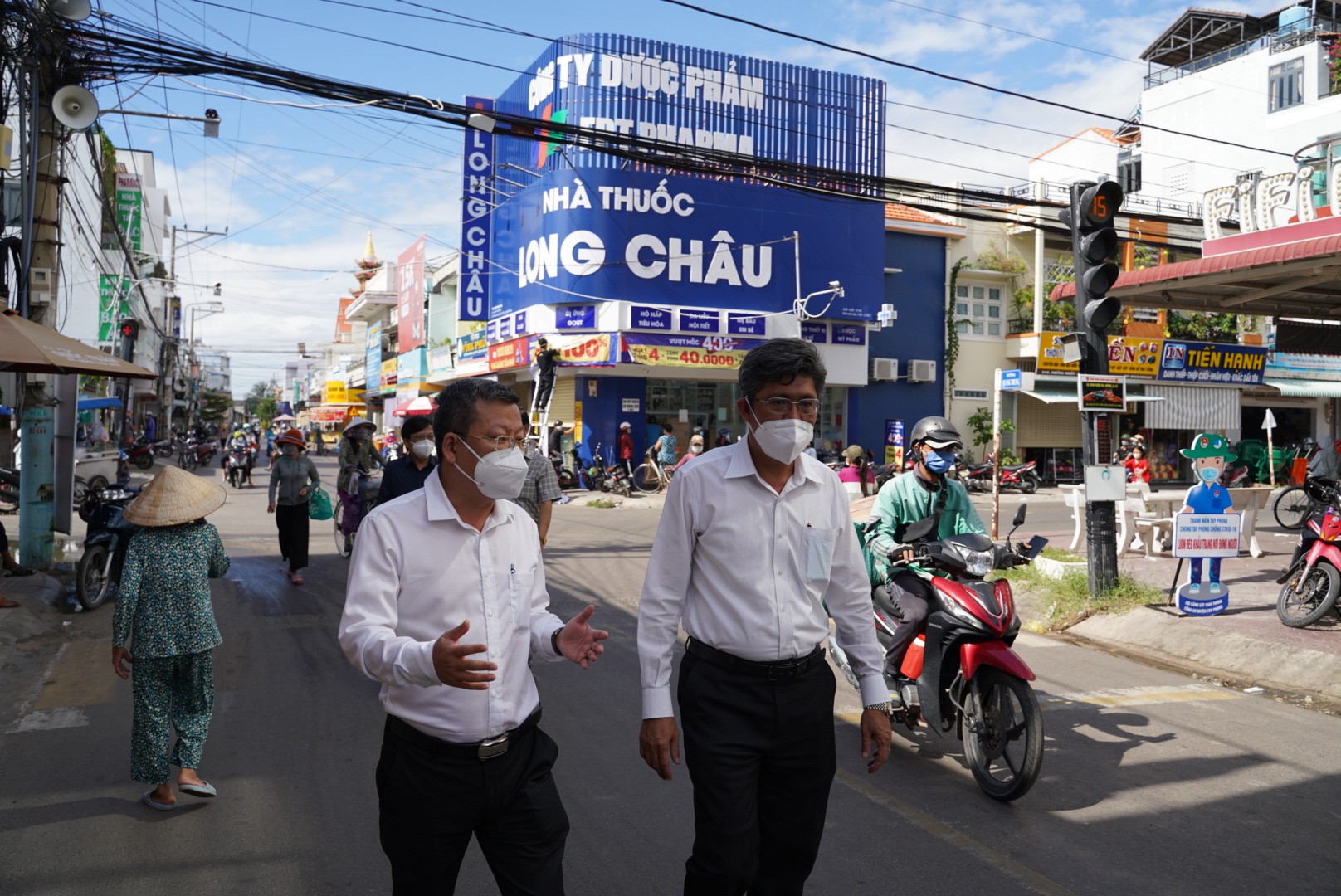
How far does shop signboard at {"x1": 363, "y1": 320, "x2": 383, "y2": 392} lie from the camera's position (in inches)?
2095

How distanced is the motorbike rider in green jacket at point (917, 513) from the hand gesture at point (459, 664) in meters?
3.23

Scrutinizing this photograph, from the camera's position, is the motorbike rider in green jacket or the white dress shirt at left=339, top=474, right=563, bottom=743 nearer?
the white dress shirt at left=339, top=474, right=563, bottom=743

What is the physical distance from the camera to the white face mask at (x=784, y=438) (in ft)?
9.45

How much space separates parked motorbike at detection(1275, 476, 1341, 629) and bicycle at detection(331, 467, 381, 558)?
8775 mm

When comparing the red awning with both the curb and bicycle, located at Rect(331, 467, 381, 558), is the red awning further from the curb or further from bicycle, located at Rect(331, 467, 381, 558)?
bicycle, located at Rect(331, 467, 381, 558)

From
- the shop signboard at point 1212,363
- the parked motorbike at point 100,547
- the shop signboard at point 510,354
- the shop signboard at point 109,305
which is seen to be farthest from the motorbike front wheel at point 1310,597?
the shop signboard at point 109,305

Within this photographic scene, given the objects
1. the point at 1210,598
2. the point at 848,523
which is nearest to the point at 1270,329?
the point at 1210,598

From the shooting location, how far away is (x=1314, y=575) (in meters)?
8.05

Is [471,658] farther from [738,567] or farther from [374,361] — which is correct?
[374,361]

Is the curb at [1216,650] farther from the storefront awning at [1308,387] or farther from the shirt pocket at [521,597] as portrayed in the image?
the storefront awning at [1308,387]

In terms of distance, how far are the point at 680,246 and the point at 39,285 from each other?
1764cm

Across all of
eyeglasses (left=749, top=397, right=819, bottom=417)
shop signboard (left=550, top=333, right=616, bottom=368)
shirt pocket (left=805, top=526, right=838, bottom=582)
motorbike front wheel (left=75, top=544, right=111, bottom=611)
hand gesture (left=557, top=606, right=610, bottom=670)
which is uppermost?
shop signboard (left=550, top=333, right=616, bottom=368)

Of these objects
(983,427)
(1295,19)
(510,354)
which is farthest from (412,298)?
(1295,19)

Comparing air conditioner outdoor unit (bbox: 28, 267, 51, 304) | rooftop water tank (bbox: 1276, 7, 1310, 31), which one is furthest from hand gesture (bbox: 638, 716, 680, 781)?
rooftop water tank (bbox: 1276, 7, 1310, 31)
